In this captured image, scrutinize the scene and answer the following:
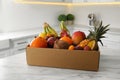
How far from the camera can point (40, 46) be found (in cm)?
116

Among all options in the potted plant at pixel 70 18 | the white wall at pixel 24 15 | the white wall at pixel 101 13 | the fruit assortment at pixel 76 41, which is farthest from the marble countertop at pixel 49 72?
the potted plant at pixel 70 18

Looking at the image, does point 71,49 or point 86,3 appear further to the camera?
point 86,3

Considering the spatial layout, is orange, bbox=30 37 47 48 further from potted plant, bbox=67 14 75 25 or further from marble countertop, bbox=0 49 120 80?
potted plant, bbox=67 14 75 25

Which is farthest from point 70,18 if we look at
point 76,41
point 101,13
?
point 76,41

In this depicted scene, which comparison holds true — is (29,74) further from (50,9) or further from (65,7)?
(65,7)

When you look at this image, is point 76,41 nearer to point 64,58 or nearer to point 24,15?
point 64,58

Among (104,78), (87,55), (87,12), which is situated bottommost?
(104,78)

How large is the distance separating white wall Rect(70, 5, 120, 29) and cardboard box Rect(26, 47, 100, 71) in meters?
3.10

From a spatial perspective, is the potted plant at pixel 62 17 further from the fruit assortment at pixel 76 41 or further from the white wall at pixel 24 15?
the fruit assortment at pixel 76 41

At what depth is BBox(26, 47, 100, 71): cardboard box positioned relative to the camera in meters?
1.06

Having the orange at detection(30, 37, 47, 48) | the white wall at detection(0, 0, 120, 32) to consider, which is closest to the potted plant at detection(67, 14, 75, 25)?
the white wall at detection(0, 0, 120, 32)

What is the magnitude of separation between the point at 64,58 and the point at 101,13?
3277 mm

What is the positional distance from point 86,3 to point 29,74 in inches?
135

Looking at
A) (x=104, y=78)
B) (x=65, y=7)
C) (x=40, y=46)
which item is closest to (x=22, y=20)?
(x=65, y=7)
